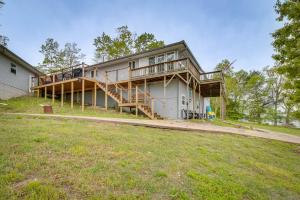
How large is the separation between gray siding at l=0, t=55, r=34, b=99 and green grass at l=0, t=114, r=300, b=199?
45.3 ft

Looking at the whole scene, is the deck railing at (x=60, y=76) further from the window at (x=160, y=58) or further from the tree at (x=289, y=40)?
the tree at (x=289, y=40)

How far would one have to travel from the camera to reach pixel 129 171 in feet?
9.98

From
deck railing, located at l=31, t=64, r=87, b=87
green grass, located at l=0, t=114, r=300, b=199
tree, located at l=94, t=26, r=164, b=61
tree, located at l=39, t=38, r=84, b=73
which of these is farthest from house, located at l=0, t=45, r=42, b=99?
tree, located at l=39, t=38, r=84, b=73

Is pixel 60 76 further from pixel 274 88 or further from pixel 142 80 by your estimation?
pixel 274 88

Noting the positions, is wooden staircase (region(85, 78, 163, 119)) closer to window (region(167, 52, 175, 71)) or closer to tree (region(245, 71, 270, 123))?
window (region(167, 52, 175, 71))

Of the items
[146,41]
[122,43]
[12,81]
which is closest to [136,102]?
[12,81]

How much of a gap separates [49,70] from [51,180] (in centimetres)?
3451

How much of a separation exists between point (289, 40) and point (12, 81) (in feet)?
67.3

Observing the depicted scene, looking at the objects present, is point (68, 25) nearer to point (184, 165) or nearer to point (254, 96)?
point (184, 165)

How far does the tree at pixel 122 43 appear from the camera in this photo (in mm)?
28062

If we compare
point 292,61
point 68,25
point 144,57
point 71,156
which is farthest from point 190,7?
point 71,156

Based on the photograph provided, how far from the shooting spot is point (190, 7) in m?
17.6

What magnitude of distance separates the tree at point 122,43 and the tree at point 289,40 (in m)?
21.4

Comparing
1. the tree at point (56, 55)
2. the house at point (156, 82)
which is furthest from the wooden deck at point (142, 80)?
the tree at point (56, 55)
